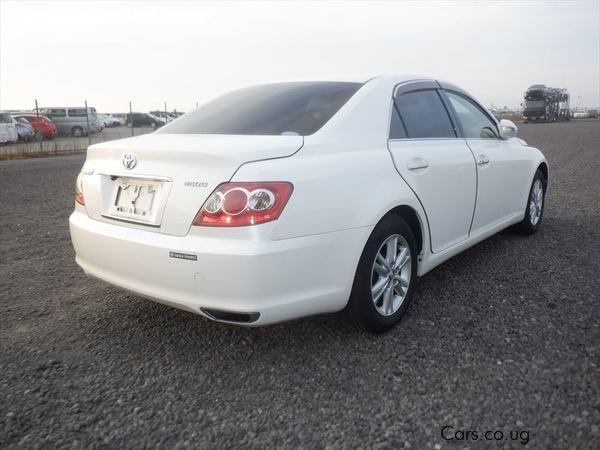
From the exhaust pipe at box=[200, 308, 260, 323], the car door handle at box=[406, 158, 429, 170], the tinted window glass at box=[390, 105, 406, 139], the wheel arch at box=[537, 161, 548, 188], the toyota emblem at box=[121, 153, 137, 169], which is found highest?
the tinted window glass at box=[390, 105, 406, 139]

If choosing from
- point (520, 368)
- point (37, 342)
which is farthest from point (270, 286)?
point (37, 342)

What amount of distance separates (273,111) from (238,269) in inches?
48.6

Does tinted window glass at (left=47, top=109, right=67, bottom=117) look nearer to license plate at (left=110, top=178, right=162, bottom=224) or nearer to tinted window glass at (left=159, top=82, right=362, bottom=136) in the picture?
tinted window glass at (left=159, top=82, right=362, bottom=136)

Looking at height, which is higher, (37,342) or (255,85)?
(255,85)

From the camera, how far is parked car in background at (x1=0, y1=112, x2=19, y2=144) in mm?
19781

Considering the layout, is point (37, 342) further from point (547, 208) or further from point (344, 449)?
point (547, 208)

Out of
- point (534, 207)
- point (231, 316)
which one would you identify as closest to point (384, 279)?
point (231, 316)

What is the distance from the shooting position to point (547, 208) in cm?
Answer: 688

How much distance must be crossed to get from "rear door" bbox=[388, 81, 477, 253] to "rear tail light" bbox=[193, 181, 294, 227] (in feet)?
3.11

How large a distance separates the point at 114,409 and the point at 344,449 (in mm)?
1052

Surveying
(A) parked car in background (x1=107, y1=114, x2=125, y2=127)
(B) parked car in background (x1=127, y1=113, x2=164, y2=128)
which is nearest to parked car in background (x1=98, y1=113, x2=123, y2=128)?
(A) parked car in background (x1=107, y1=114, x2=125, y2=127)

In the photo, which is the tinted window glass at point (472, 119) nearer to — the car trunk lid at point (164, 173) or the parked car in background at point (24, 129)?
the car trunk lid at point (164, 173)

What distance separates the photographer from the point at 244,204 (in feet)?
7.95

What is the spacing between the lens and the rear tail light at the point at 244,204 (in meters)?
2.42
